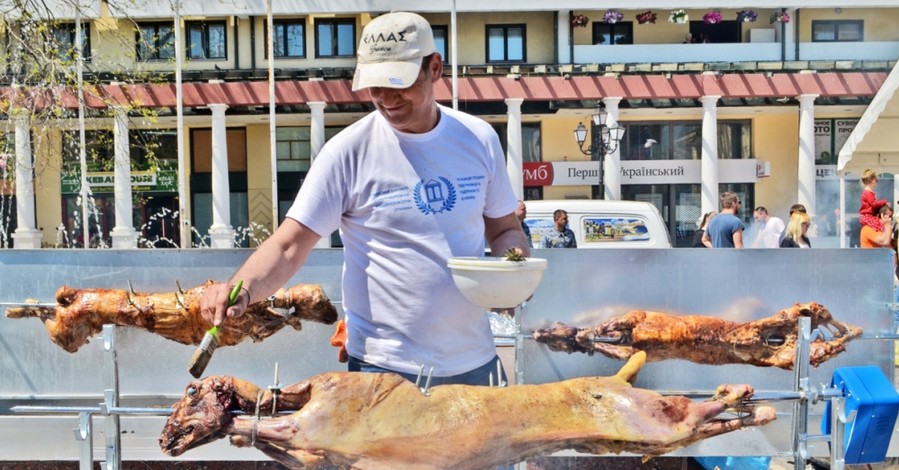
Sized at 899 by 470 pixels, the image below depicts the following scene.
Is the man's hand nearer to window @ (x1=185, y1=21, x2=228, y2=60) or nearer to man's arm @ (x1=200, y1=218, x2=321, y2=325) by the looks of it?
man's arm @ (x1=200, y1=218, x2=321, y2=325)

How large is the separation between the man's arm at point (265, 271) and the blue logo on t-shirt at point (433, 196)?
0.35m

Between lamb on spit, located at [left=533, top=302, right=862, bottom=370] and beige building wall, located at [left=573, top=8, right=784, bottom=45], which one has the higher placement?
beige building wall, located at [left=573, top=8, right=784, bottom=45]

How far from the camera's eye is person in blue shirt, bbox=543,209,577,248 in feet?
35.2

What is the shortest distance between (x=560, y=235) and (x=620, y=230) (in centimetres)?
139

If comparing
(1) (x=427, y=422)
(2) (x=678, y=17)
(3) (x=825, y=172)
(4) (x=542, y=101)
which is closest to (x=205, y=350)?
(1) (x=427, y=422)

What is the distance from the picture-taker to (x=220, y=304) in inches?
96.9

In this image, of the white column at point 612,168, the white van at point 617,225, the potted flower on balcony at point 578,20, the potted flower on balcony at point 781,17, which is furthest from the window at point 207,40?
the white van at point 617,225

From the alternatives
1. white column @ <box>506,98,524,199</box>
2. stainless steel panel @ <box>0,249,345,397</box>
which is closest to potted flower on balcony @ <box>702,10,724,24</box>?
white column @ <box>506,98,524,199</box>

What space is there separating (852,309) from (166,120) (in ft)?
104

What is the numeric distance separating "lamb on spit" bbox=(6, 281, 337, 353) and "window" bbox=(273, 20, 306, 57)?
29.8 m

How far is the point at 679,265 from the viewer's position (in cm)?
524

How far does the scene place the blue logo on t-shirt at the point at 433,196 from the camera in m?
2.90

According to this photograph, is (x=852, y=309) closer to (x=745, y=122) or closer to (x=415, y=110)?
(x=415, y=110)

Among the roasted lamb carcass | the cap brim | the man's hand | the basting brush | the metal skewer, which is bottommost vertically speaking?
the roasted lamb carcass
